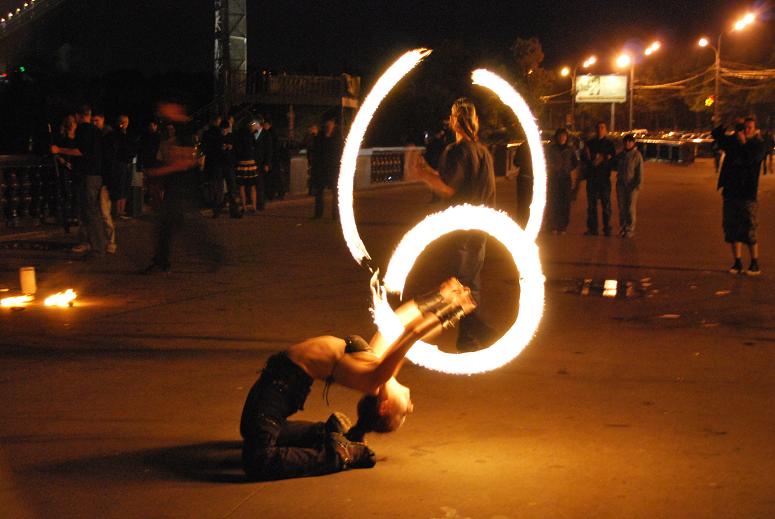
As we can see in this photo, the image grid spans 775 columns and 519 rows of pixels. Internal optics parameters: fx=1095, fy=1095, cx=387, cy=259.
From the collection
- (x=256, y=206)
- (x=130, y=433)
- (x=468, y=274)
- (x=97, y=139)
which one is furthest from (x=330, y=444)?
(x=256, y=206)

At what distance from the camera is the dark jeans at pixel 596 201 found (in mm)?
17500

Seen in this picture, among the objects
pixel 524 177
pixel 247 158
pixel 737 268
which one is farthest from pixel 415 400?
pixel 247 158

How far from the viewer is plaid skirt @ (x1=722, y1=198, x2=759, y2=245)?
12609mm

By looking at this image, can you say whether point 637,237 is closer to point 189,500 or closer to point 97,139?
point 97,139

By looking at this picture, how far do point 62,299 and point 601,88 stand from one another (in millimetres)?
83238

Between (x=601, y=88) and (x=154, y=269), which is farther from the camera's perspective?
(x=601, y=88)

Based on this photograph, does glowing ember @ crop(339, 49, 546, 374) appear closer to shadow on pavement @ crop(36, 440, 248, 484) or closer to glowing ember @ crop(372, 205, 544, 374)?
glowing ember @ crop(372, 205, 544, 374)

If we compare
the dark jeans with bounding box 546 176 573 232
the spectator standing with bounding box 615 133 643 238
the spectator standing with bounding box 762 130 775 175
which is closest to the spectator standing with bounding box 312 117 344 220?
the dark jeans with bounding box 546 176 573 232

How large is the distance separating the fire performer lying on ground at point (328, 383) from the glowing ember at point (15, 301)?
5.84 metres

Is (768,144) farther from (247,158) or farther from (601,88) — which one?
(601,88)

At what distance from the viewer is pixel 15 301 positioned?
1092 cm

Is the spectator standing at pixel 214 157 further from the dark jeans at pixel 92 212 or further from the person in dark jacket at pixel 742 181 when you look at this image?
the person in dark jacket at pixel 742 181

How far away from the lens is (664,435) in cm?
641

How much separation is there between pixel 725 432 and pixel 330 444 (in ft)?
7.92
